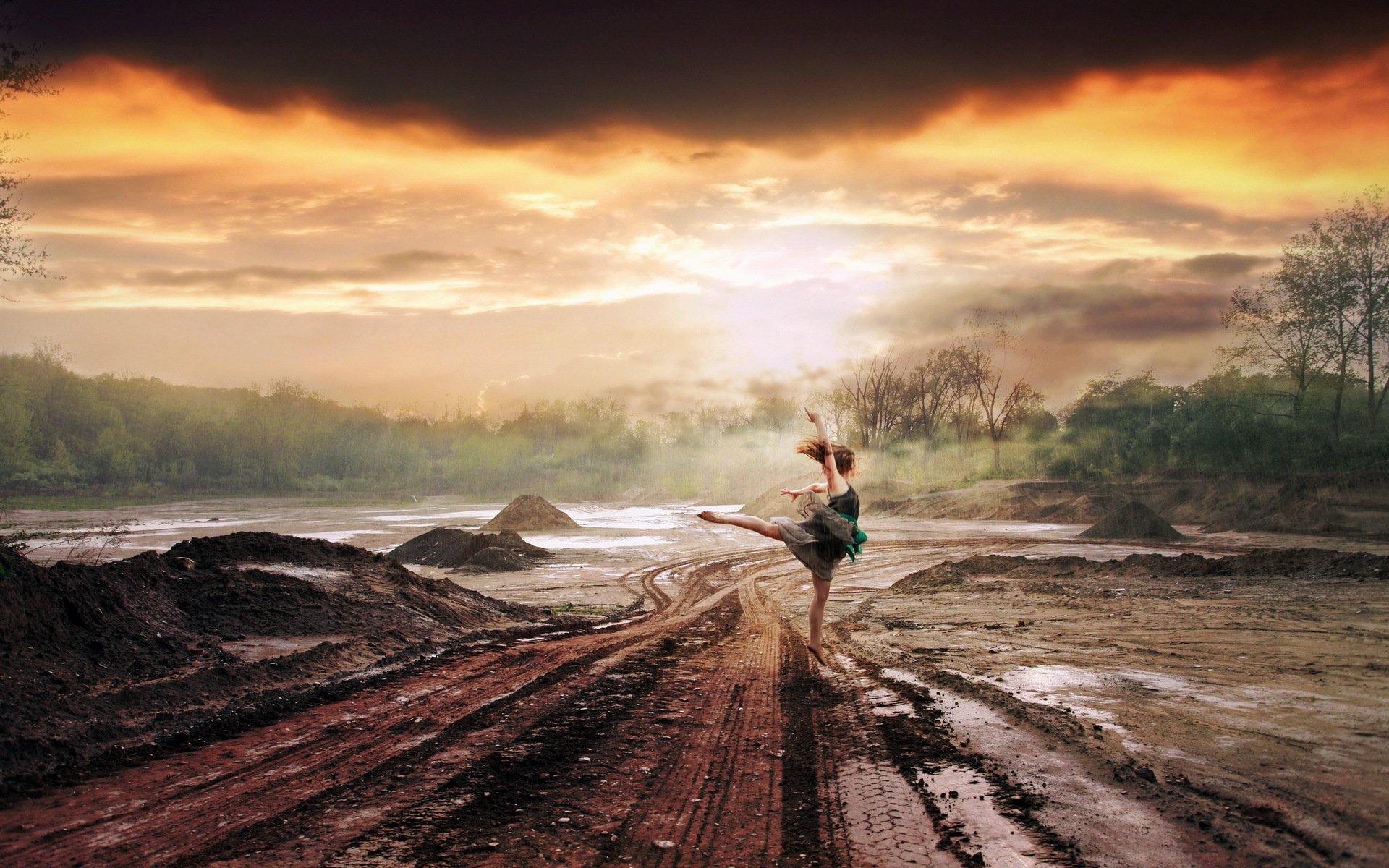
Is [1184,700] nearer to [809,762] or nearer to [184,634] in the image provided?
[809,762]

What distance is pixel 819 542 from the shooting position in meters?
7.93

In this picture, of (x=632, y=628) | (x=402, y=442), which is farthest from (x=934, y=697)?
(x=402, y=442)

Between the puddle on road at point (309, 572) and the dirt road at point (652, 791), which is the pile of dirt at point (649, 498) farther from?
the dirt road at point (652, 791)

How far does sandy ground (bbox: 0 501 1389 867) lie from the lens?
3621mm

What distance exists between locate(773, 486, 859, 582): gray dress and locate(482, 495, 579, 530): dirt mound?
35.9 m

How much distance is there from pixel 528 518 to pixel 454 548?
16.5 metres

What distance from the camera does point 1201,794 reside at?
4172mm

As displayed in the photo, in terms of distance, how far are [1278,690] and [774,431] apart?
104414mm

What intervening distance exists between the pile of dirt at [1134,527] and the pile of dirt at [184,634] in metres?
28.3

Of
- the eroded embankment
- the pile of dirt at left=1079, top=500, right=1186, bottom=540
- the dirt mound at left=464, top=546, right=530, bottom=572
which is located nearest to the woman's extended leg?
the eroded embankment

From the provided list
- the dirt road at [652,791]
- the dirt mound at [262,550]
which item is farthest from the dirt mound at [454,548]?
the dirt road at [652,791]

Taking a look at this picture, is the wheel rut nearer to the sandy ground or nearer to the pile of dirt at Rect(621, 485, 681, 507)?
the sandy ground

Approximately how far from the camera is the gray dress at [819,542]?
792cm

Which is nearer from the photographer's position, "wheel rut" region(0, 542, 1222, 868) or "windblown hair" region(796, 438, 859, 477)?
"wheel rut" region(0, 542, 1222, 868)
